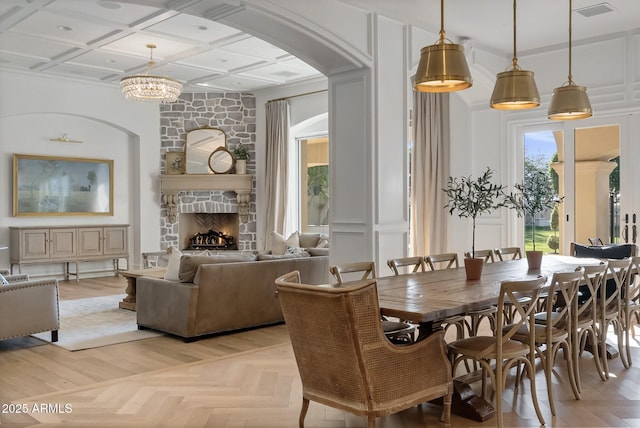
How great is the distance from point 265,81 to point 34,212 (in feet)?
14.3

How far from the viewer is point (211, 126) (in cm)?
1086

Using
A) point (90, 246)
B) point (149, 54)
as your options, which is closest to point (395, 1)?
point (149, 54)

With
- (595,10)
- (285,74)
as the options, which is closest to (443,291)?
(595,10)

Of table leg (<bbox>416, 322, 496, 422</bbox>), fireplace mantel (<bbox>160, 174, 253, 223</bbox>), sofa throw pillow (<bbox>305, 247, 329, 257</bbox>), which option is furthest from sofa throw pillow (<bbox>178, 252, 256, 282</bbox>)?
fireplace mantel (<bbox>160, 174, 253, 223</bbox>)

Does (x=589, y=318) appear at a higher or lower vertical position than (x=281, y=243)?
lower

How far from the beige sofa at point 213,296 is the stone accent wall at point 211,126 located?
4.93 metres

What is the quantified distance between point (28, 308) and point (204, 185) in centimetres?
562

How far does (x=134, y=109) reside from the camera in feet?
34.4

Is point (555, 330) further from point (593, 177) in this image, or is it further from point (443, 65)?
point (593, 177)

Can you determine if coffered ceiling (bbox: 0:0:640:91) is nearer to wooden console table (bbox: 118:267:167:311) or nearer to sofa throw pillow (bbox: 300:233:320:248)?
sofa throw pillow (bbox: 300:233:320:248)

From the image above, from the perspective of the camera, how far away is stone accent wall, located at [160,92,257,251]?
10828 mm

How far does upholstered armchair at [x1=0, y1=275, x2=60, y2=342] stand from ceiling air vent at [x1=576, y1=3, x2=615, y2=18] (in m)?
5.94

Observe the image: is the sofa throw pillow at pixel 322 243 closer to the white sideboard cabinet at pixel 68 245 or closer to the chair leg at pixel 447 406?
the white sideboard cabinet at pixel 68 245

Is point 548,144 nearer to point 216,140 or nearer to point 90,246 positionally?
point 216,140
